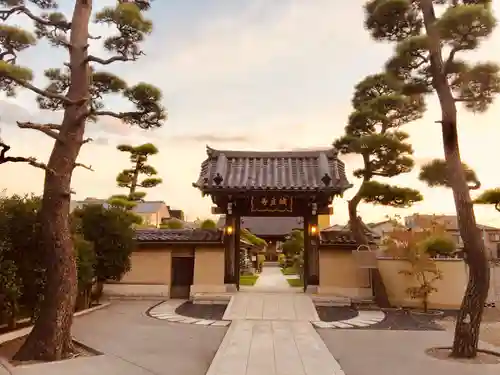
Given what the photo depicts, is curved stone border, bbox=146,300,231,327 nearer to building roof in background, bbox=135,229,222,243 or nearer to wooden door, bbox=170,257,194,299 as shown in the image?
wooden door, bbox=170,257,194,299

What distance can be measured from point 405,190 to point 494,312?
13.5ft

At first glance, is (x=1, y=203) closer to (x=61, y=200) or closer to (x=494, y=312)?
(x=61, y=200)

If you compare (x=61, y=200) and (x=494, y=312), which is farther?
(x=494, y=312)

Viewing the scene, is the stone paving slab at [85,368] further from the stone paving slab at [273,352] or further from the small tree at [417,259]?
the small tree at [417,259]

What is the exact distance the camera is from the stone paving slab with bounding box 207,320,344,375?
5680 millimetres

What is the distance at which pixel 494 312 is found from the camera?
37.8 feet

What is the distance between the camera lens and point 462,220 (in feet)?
21.7

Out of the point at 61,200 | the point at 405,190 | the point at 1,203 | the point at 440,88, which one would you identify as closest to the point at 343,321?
the point at 405,190

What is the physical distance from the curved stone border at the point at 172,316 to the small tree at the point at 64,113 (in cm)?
366

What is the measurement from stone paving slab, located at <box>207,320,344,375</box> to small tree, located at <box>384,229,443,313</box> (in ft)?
14.7

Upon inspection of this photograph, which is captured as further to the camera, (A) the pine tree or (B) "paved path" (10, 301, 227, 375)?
(A) the pine tree

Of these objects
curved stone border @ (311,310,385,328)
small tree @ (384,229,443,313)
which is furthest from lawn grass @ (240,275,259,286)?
curved stone border @ (311,310,385,328)

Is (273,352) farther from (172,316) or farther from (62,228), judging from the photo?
(172,316)

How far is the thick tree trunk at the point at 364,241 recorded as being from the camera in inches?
495
